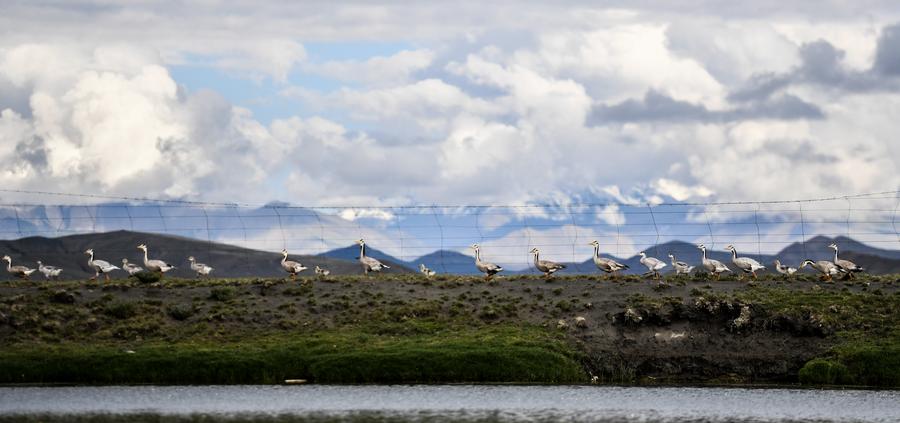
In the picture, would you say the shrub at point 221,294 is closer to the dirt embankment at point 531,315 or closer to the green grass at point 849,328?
the dirt embankment at point 531,315

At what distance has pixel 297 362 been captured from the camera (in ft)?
203

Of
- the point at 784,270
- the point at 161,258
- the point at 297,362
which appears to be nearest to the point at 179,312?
the point at 297,362

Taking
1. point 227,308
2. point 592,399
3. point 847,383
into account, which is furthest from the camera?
point 227,308

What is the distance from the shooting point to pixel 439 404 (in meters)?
53.3

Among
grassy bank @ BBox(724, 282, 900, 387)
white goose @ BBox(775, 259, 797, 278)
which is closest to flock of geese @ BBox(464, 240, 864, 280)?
white goose @ BBox(775, 259, 797, 278)

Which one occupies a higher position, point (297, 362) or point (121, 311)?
point (121, 311)

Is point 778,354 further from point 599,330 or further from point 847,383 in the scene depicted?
point 599,330

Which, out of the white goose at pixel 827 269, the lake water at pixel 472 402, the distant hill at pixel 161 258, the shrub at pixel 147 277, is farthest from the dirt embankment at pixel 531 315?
the distant hill at pixel 161 258

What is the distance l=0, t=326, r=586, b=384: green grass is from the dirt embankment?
223 cm

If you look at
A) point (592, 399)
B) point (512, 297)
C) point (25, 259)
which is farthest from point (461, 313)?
point (25, 259)

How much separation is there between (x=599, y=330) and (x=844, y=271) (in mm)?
19079

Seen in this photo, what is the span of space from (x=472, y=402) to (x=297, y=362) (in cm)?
1075

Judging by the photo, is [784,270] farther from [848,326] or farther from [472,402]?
[472,402]

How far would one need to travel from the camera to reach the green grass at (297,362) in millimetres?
59969
